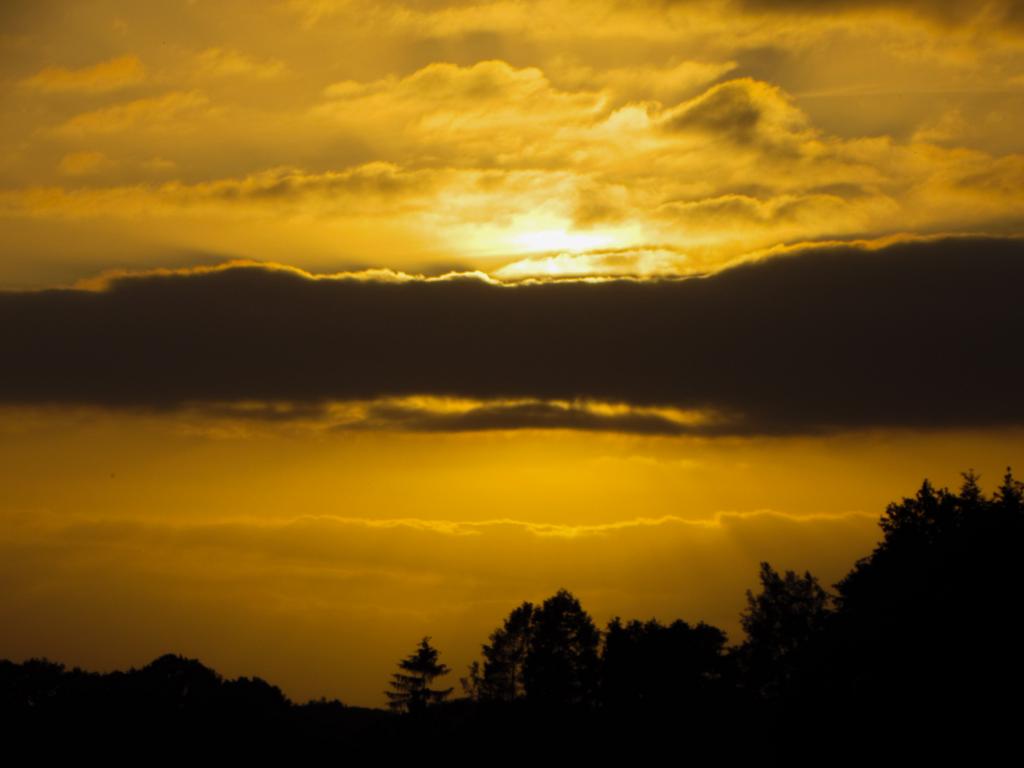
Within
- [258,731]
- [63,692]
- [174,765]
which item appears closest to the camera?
[174,765]

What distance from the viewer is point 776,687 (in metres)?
164

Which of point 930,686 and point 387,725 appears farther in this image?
point 387,725

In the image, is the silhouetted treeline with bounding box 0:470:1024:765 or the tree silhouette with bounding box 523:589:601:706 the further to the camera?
the tree silhouette with bounding box 523:589:601:706

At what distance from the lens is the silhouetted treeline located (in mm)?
95562

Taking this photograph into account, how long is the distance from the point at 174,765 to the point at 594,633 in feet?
213

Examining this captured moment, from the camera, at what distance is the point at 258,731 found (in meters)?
183

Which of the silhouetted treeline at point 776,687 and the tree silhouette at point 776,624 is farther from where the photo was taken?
the tree silhouette at point 776,624

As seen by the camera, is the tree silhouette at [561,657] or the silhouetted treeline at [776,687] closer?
the silhouetted treeline at [776,687]

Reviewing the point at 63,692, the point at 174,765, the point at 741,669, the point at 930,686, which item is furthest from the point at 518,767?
the point at 63,692

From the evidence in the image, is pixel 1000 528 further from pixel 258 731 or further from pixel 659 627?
pixel 258 731

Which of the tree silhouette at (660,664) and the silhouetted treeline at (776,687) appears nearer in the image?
the silhouetted treeline at (776,687)

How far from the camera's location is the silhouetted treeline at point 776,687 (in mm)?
95562

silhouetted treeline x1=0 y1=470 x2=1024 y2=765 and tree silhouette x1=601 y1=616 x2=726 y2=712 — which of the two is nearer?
silhouetted treeline x1=0 y1=470 x2=1024 y2=765

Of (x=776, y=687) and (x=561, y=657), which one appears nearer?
(x=776, y=687)
